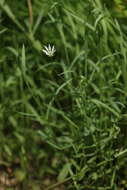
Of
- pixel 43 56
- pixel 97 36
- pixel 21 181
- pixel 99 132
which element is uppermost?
pixel 97 36

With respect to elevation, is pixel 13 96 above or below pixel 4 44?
below

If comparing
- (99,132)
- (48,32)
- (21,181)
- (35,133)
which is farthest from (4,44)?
(99,132)

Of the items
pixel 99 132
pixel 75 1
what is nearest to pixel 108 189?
pixel 99 132

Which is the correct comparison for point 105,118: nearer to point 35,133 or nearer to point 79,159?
point 79,159

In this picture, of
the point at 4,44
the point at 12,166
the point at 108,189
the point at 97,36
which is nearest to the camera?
the point at 97,36

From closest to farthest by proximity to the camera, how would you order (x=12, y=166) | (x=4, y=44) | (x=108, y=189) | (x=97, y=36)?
(x=97, y=36), (x=108, y=189), (x=12, y=166), (x=4, y=44)

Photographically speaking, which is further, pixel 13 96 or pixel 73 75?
pixel 13 96
